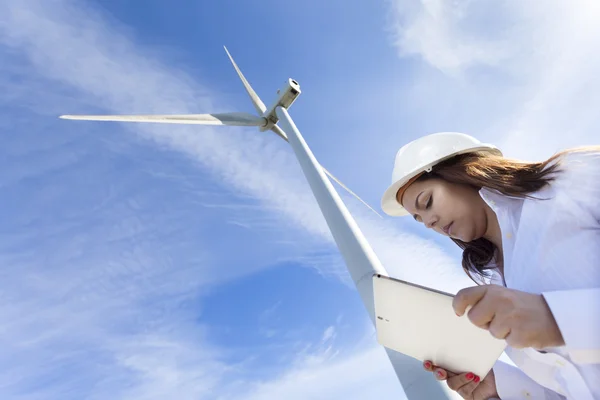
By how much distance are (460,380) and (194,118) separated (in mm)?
14250

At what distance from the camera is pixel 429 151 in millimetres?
4254

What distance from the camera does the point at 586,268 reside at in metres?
2.50

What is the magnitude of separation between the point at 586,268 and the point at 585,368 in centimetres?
64

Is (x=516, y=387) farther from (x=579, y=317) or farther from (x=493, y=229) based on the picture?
(x=579, y=317)

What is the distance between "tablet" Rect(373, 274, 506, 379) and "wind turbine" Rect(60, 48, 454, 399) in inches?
79.7

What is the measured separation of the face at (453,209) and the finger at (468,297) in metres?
1.55

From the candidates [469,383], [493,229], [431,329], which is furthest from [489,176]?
[469,383]

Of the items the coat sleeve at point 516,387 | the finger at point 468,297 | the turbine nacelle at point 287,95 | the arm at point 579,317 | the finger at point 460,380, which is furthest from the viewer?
the turbine nacelle at point 287,95

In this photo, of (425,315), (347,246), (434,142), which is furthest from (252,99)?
(425,315)

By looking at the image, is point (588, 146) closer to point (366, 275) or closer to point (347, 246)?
point (366, 275)

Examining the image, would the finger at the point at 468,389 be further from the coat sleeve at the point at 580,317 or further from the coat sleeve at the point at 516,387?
the coat sleeve at the point at 580,317

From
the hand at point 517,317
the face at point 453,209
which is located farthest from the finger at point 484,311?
the face at point 453,209

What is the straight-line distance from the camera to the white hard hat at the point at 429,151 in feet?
13.6

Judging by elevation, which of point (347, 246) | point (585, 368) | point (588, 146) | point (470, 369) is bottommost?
point (347, 246)
